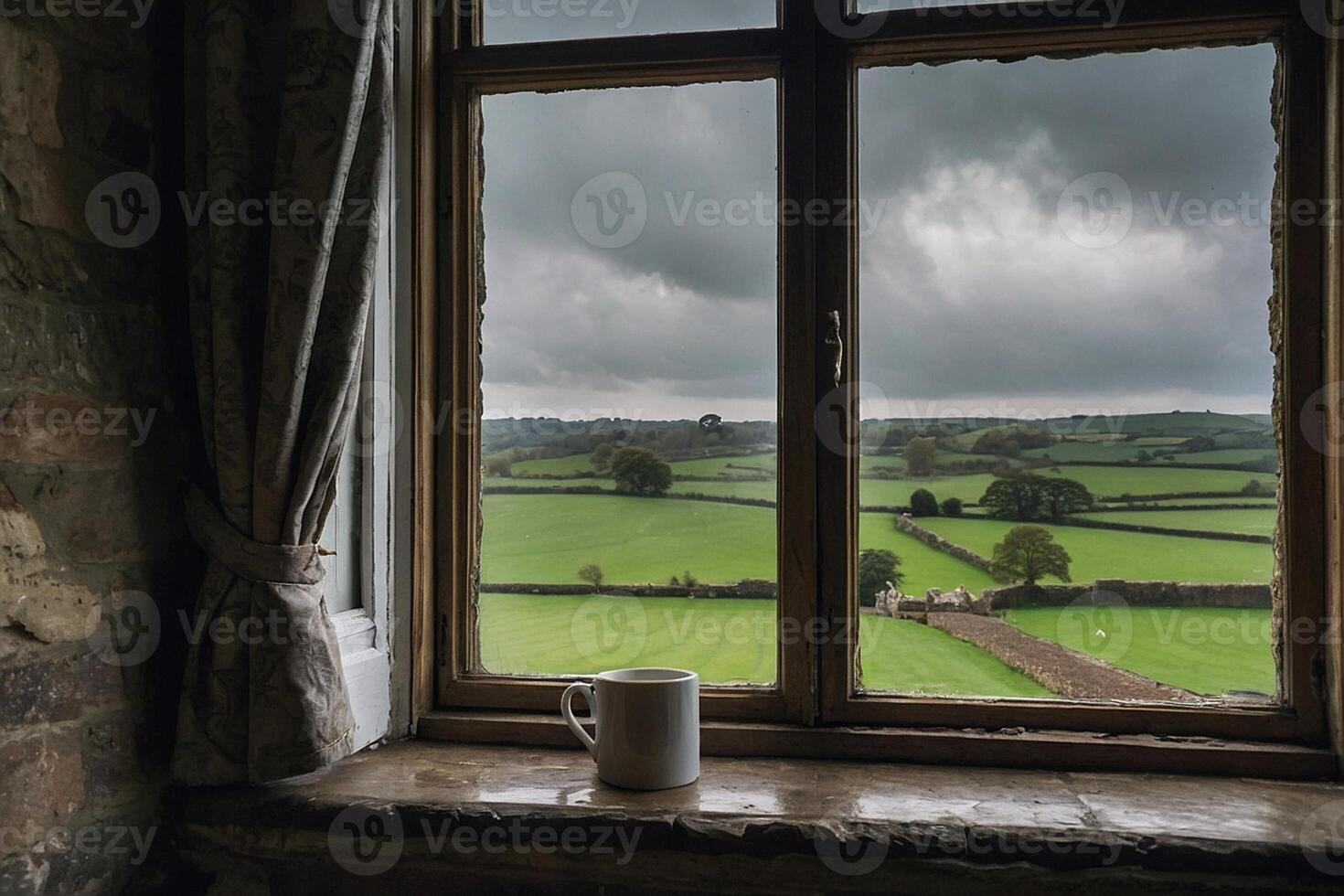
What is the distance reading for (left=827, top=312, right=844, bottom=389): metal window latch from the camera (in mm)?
1421

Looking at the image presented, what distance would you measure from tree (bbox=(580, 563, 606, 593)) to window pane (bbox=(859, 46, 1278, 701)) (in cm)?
42

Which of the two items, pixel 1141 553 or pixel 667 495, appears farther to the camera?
pixel 667 495

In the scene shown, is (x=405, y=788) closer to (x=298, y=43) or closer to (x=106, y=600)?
(x=106, y=600)

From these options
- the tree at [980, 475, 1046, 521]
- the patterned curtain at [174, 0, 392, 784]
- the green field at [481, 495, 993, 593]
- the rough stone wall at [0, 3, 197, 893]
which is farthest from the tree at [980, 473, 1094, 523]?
the rough stone wall at [0, 3, 197, 893]

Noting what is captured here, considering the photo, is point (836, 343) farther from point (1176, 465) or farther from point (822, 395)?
point (1176, 465)

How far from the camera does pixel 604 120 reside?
1.53 meters

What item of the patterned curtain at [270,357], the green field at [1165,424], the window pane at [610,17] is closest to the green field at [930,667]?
the green field at [1165,424]

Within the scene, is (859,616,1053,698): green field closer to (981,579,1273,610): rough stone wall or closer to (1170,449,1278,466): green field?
(981,579,1273,610): rough stone wall

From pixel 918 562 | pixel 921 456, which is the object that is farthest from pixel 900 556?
pixel 921 456

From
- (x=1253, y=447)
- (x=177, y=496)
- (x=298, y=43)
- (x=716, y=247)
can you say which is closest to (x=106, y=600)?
(x=177, y=496)

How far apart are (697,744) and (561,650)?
0.32m

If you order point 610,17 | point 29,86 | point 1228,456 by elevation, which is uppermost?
point 610,17

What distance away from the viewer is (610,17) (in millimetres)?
1511

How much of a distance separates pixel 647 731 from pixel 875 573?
0.44m
